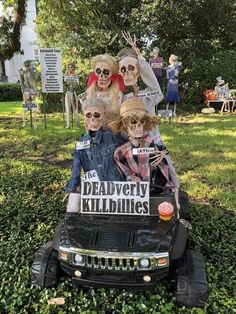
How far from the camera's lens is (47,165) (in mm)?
6898

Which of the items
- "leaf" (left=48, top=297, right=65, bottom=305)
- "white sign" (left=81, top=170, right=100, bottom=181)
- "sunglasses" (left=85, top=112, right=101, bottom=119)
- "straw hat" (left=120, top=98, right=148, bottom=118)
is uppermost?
"straw hat" (left=120, top=98, right=148, bottom=118)

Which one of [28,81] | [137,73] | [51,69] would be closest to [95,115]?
[137,73]

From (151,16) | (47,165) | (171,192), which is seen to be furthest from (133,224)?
(151,16)

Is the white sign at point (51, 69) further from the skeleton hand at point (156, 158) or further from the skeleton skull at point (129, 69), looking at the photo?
the skeleton hand at point (156, 158)

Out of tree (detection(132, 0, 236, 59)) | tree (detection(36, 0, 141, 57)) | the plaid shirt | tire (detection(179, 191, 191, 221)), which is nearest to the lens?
the plaid shirt

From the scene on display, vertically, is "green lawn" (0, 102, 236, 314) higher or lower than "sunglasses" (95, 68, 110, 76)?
lower

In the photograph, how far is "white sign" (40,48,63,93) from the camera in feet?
31.2

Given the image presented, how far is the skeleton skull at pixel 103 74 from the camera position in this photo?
402 centimetres

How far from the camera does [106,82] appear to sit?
4.10 m

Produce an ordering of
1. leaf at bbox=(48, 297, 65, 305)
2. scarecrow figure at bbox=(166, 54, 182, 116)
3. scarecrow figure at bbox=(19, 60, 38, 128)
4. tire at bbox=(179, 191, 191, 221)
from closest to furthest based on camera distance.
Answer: leaf at bbox=(48, 297, 65, 305) → tire at bbox=(179, 191, 191, 221) → scarecrow figure at bbox=(19, 60, 38, 128) → scarecrow figure at bbox=(166, 54, 182, 116)

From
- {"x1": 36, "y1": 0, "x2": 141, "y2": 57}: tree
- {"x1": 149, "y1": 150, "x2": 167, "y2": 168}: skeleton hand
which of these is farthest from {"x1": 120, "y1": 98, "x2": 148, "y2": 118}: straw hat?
{"x1": 36, "y1": 0, "x2": 141, "y2": 57}: tree

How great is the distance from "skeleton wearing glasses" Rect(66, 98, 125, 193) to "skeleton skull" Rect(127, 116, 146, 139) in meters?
0.18

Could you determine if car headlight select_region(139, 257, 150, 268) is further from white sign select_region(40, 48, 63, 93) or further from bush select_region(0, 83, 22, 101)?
bush select_region(0, 83, 22, 101)

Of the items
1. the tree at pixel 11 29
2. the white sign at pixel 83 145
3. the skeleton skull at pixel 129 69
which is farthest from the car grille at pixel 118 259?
the tree at pixel 11 29
